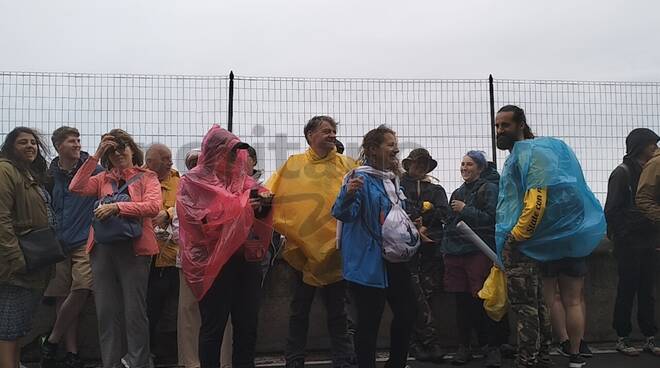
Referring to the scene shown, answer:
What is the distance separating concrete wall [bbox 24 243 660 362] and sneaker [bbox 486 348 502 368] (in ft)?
2.26

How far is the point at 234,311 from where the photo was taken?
3.77 meters

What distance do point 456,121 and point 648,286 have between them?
96.5 inches

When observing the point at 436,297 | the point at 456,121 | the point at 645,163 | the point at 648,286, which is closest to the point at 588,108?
the point at 645,163

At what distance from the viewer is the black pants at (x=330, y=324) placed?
15.1ft

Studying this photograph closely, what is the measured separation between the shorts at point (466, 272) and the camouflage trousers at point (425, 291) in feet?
0.54

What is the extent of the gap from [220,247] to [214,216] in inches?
8.0

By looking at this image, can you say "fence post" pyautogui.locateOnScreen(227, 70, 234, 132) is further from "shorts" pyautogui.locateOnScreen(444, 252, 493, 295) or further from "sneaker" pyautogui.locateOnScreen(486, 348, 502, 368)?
"sneaker" pyautogui.locateOnScreen(486, 348, 502, 368)

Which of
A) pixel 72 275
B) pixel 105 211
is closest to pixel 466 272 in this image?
pixel 105 211

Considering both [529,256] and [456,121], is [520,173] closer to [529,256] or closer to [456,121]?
[529,256]

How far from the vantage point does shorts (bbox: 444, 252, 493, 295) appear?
5.00 metres

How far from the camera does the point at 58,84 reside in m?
5.85

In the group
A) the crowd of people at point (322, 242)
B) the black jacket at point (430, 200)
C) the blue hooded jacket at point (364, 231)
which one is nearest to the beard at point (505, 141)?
the crowd of people at point (322, 242)

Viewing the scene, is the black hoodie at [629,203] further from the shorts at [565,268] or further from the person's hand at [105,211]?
the person's hand at [105,211]

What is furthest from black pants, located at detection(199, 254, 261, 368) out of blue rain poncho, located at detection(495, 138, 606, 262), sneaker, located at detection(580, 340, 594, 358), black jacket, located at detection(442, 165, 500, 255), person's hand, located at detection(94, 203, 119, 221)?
sneaker, located at detection(580, 340, 594, 358)
